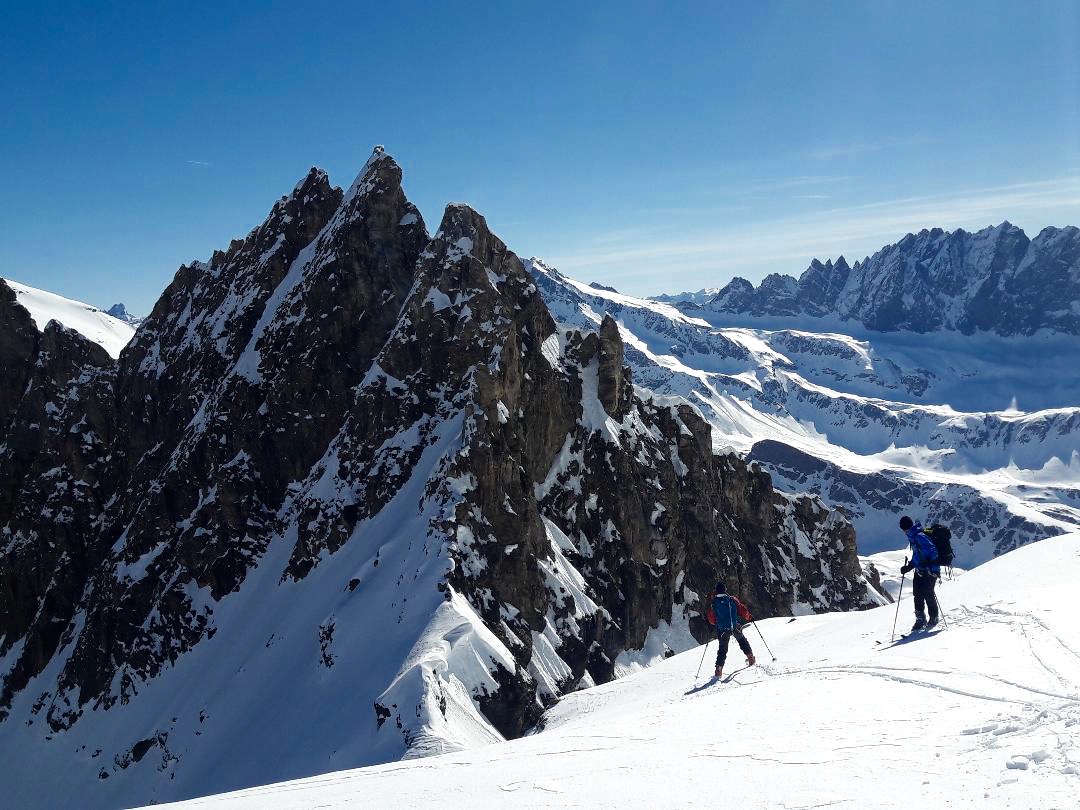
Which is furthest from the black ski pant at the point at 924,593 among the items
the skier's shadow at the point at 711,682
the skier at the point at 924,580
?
the skier's shadow at the point at 711,682

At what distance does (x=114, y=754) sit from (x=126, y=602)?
52.7 feet

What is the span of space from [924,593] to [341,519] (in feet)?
Result: 194

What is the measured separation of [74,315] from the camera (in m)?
160

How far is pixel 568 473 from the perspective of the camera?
8012cm

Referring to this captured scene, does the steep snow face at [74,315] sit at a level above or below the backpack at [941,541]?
above

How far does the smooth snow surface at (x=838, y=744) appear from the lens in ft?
→ 35.8

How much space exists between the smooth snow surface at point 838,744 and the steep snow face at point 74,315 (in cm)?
14931

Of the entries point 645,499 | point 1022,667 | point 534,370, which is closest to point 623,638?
point 645,499

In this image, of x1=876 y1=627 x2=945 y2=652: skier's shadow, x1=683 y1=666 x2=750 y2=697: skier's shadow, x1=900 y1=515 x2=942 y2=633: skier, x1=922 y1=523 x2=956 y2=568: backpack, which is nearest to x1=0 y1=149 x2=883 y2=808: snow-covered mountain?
x1=683 y1=666 x2=750 y2=697: skier's shadow

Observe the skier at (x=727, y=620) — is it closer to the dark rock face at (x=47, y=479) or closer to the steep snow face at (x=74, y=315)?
the dark rock face at (x=47, y=479)

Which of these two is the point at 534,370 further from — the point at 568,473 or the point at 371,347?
the point at 371,347

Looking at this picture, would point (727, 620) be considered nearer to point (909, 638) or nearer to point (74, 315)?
point (909, 638)

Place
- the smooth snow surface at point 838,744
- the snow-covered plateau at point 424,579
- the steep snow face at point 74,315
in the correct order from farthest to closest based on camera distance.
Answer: the steep snow face at point 74,315
the snow-covered plateau at point 424,579
the smooth snow surface at point 838,744

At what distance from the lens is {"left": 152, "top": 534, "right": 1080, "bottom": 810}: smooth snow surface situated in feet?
35.8
